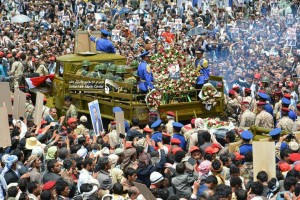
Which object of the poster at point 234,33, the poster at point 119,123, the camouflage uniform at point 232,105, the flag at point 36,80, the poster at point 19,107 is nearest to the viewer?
the poster at point 119,123

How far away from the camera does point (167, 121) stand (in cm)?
2189

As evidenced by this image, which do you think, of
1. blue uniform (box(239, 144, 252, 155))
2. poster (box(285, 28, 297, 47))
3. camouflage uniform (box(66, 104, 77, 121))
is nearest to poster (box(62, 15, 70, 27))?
poster (box(285, 28, 297, 47))

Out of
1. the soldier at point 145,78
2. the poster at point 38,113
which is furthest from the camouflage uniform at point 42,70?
the poster at point 38,113

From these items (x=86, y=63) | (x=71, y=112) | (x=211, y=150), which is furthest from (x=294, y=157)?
(x=86, y=63)

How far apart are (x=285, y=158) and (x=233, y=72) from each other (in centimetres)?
1239

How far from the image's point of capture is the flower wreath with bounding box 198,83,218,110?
892 inches

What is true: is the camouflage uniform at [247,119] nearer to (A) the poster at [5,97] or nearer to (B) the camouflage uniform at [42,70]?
(A) the poster at [5,97]

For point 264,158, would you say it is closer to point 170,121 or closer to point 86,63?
point 170,121

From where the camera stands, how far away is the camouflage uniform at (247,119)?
2039 centimetres

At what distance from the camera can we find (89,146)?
56.0 feet

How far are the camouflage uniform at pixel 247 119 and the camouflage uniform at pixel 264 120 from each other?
17.5 inches

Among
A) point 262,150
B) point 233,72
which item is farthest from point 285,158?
point 233,72

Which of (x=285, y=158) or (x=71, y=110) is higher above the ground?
(x=285, y=158)

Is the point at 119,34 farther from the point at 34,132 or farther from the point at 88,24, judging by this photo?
the point at 34,132
